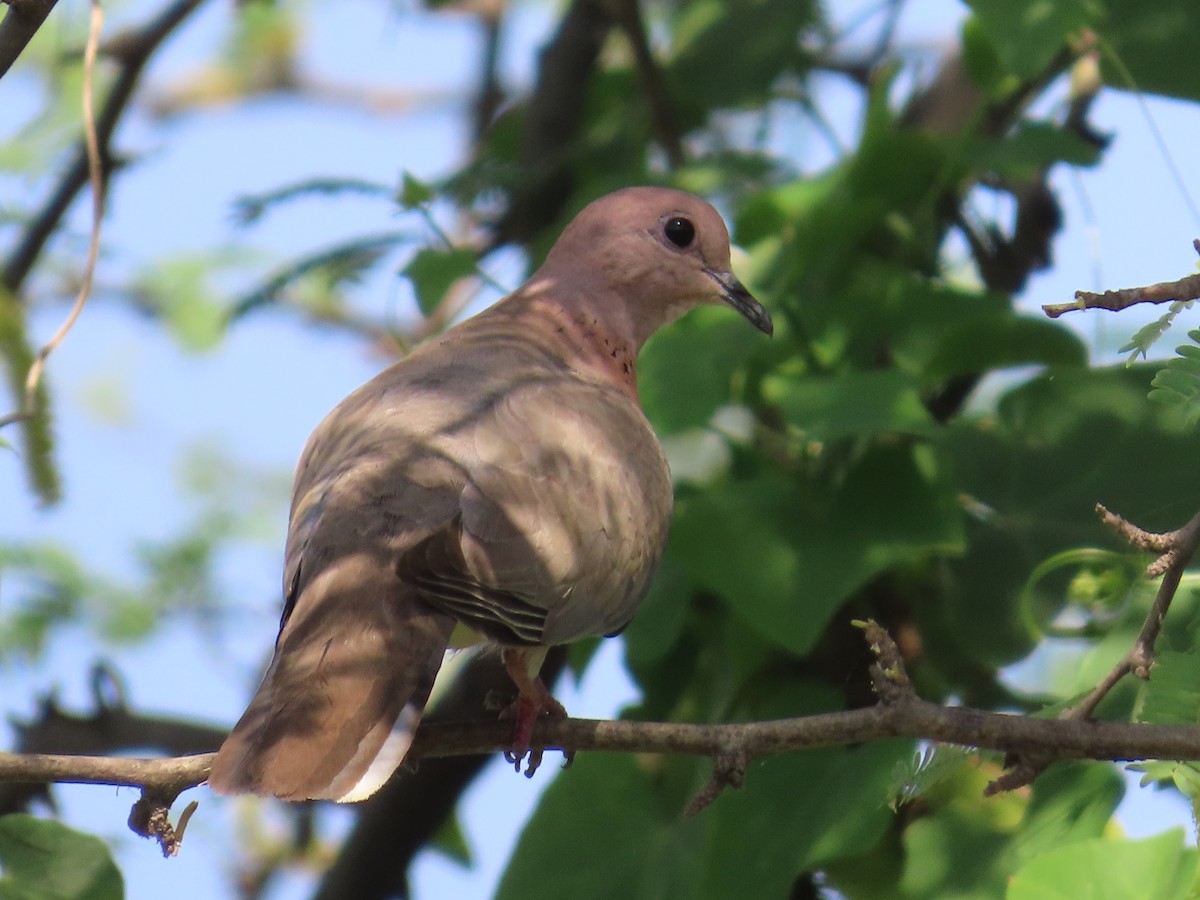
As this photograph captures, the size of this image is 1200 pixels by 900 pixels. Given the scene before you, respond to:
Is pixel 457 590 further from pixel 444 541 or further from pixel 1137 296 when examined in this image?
pixel 1137 296

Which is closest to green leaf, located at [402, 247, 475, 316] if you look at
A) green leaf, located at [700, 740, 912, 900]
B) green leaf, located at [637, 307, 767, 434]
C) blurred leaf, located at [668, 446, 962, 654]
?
green leaf, located at [637, 307, 767, 434]

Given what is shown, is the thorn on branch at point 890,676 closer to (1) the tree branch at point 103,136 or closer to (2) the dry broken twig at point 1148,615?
(2) the dry broken twig at point 1148,615

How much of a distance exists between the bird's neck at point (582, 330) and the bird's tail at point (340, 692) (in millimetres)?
1164

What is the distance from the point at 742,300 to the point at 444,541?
1367 mm

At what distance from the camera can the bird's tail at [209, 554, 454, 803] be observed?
89.8 inches

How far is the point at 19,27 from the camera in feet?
7.26

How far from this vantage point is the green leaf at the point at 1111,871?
2217mm

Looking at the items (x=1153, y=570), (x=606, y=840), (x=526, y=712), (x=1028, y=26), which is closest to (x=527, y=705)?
(x=526, y=712)

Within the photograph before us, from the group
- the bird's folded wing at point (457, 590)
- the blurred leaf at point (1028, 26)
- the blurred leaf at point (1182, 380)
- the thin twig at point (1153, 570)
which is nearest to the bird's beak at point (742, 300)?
the blurred leaf at point (1028, 26)

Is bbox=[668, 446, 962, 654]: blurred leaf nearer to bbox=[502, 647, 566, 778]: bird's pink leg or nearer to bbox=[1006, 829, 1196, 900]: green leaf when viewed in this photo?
bbox=[502, 647, 566, 778]: bird's pink leg

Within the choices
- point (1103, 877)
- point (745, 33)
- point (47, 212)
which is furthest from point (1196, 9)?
point (47, 212)

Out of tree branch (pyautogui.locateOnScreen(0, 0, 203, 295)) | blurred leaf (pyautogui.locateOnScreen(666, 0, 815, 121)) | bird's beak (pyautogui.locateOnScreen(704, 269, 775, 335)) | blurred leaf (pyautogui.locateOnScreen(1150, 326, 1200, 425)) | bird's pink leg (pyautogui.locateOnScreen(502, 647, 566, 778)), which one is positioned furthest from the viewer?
blurred leaf (pyautogui.locateOnScreen(666, 0, 815, 121))

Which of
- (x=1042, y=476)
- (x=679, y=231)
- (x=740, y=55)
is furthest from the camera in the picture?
(x=740, y=55)

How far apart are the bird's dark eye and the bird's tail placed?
1.62 m
